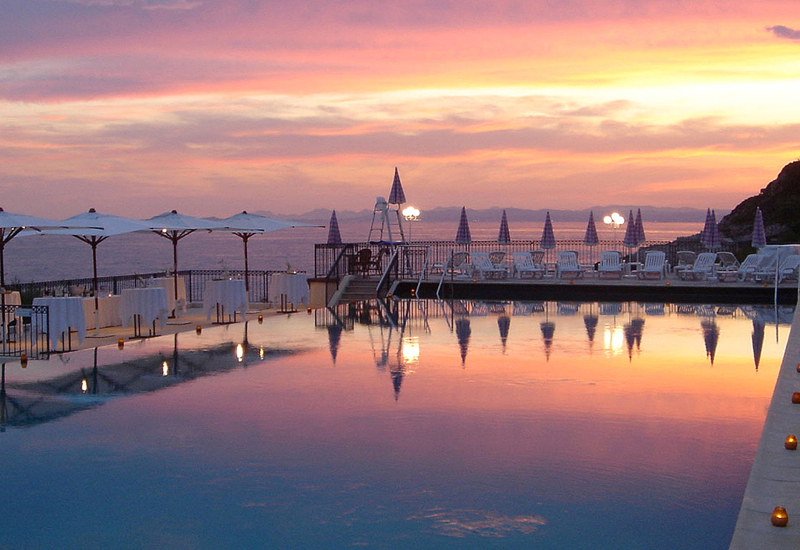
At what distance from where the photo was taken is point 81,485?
18.9 ft

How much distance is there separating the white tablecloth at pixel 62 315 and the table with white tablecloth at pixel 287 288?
6.07 metres

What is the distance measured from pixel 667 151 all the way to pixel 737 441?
2968 cm

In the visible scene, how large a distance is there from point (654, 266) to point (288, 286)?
30.0ft

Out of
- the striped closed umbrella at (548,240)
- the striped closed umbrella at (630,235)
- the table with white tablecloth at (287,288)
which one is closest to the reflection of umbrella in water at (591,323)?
the table with white tablecloth at (287,288)

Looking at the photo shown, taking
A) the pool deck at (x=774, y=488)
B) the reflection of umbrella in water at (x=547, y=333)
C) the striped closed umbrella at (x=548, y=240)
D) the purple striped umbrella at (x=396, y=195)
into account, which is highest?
the purple striped umbrella at (x=396, y=195)

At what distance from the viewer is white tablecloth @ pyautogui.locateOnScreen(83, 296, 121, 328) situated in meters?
13.5

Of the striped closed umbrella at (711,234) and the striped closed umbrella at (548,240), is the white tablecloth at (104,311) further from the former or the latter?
the striped closed umbrella at (711,234)

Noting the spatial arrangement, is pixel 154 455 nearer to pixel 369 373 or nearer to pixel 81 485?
pixel 81 485

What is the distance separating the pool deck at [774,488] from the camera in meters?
4.18

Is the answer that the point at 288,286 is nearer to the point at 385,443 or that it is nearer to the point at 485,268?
the point at 485,268

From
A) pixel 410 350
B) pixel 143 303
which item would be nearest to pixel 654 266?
pixel 410 350

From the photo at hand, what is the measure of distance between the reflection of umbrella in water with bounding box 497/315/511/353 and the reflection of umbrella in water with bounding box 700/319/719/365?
2790 millimetres

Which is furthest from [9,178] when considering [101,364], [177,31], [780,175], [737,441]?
[780,175]

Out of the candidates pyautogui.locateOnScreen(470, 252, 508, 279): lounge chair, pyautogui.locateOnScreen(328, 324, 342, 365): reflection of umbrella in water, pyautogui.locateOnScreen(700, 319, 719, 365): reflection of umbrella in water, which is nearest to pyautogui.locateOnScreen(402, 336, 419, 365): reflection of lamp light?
pyautogui.locateOnScreen(328, 324, 342, 365): reflection of umbrella in water
